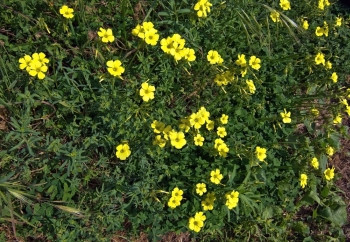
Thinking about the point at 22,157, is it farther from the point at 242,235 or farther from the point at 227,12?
the point at 227,12

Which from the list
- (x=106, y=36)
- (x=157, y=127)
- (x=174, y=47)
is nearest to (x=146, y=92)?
(x=157, y=127)

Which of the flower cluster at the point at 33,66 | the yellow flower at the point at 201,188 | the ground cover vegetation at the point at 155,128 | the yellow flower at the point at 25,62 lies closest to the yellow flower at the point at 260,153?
the ground cover vegetation at the point at 155,128

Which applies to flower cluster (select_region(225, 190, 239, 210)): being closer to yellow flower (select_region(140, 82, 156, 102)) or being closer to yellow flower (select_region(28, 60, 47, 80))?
yellow flower (select_region(140, 82, 156, 102))

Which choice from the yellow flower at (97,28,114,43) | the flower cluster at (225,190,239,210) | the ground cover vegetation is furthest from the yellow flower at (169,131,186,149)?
the yellow flower at (97,28,114,43)

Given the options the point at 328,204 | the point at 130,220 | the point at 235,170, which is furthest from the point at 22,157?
the point at 328,204

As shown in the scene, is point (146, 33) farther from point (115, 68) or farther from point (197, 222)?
point (197, 222)

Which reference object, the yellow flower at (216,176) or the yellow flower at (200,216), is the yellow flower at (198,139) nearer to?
the yellow flower at (216,176)
